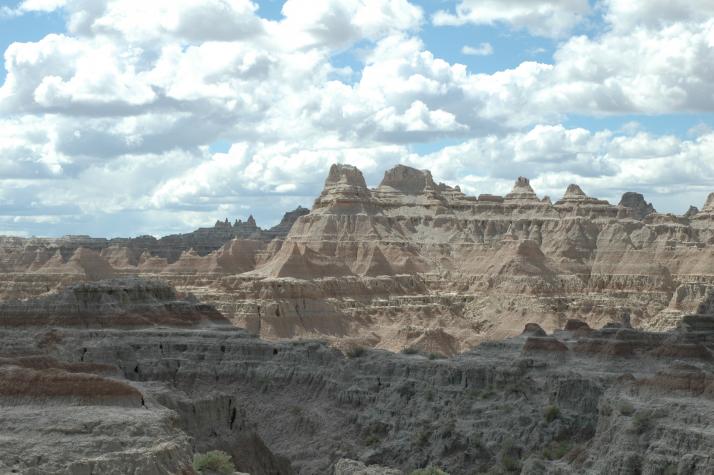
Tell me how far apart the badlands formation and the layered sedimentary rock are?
114 millimetres

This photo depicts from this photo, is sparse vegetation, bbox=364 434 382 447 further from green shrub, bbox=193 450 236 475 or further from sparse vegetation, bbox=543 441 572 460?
green shrub, bbox=193 450 236 475

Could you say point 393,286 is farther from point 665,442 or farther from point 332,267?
point 665,442

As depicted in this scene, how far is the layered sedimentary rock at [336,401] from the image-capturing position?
3628cm

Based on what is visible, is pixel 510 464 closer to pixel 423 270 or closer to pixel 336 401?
pixel 336 401

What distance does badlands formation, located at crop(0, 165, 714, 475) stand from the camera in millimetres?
39688

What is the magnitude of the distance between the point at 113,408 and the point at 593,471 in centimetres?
1748

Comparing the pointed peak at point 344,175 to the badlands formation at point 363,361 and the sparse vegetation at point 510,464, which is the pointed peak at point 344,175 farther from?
the sparse vegetation at point 510,464

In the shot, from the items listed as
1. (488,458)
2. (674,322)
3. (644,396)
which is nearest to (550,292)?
(674,322)

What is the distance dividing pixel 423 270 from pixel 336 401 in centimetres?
9242

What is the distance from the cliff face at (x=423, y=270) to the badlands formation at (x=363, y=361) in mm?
420

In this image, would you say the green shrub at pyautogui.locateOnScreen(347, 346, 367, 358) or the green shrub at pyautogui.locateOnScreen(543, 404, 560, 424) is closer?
the green shrub at pyautogui.locateOnScreen(543, 404, 560, 424)

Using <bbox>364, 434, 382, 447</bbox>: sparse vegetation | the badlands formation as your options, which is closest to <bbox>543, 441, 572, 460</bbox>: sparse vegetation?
the badlands formation

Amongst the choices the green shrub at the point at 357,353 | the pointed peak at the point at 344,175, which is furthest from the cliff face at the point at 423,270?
the green shrub at the point at 357,353

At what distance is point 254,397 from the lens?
74.5 m
